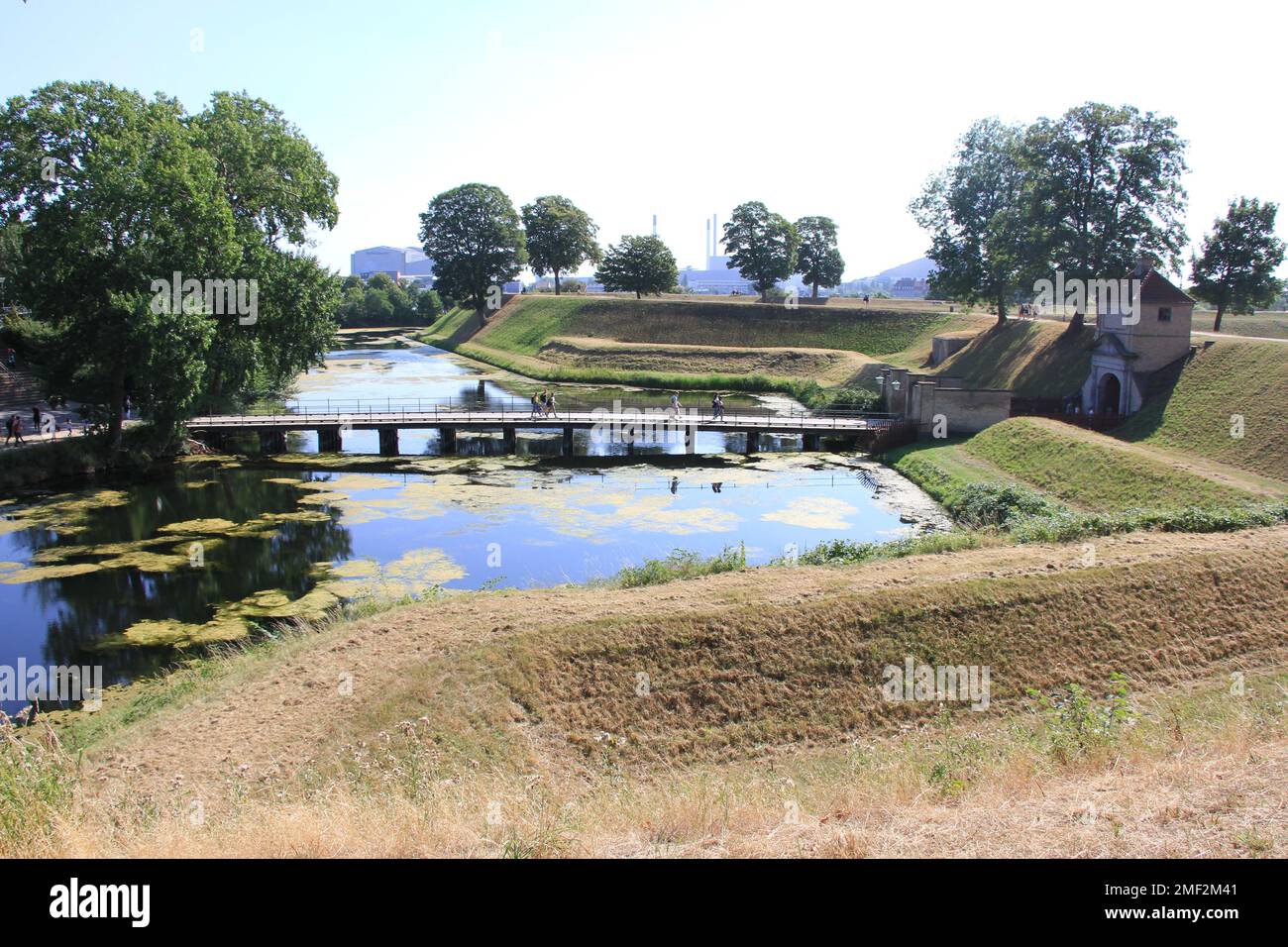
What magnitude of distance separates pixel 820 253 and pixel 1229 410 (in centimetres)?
6597

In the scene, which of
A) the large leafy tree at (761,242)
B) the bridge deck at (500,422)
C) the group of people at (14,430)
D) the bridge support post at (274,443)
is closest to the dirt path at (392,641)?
the bridge deck at (500,422)

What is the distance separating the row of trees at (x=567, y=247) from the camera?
93000 mm

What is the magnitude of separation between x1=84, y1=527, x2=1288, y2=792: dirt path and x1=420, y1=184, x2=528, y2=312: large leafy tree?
84456 millimetres

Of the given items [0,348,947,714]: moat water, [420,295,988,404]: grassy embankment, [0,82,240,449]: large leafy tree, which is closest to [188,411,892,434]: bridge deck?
[0,348,947,714]: moat water

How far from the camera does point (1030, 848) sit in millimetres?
7031

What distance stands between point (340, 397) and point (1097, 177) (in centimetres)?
4433

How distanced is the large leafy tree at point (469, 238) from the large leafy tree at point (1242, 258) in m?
69.3

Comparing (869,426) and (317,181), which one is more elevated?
(317,181)

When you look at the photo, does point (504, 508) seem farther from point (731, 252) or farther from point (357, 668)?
point (731, 252)

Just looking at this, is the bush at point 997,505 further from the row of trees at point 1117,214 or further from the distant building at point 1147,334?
the row of trees at point 1117,214

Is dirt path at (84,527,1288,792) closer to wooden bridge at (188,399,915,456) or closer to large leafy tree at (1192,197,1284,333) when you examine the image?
wooden bridge at (188,399,915,456)

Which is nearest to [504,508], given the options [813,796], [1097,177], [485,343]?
[813,796]

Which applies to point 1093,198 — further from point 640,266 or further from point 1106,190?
point 640,266

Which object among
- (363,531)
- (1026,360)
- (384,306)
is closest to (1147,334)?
(1026,360)
